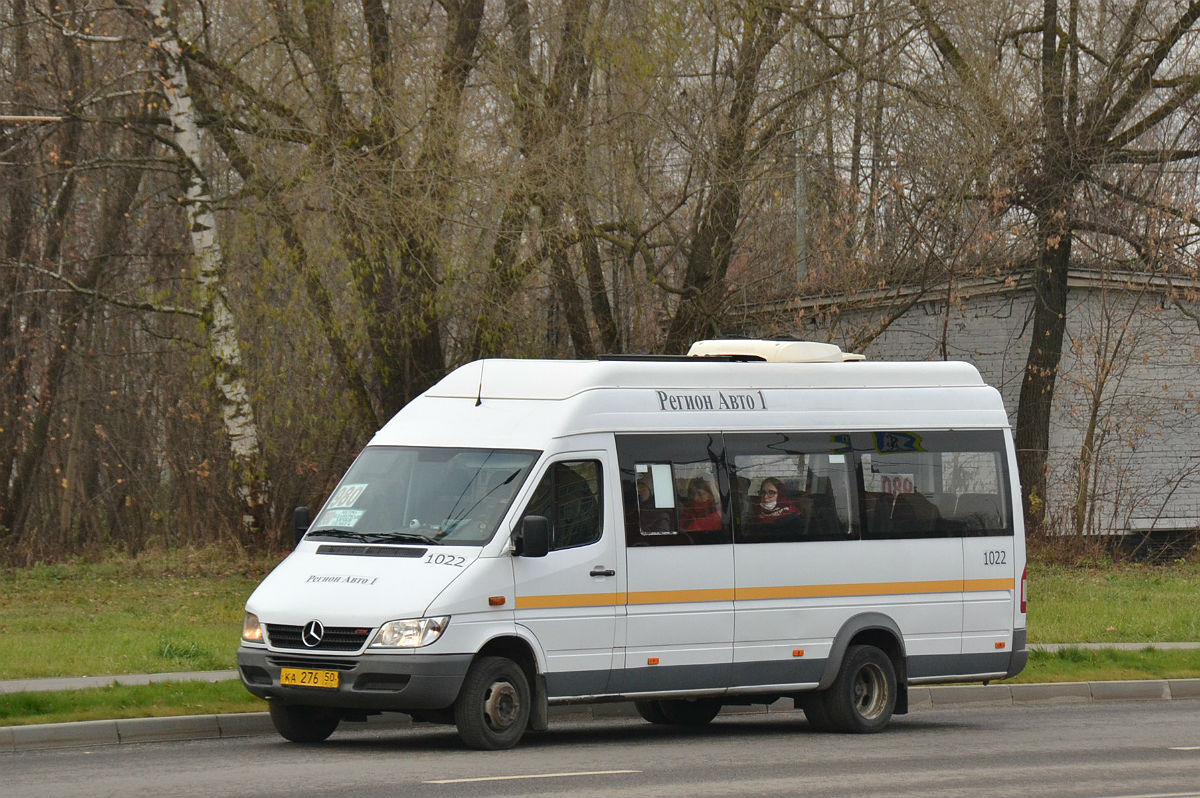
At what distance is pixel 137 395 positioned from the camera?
31750 millimetres

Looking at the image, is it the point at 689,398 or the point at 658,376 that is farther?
the point at 689,398

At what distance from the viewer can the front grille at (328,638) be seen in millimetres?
10922

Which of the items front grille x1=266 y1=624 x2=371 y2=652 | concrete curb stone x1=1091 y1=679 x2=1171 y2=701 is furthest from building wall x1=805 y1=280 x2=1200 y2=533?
front grille x1=266 y1=624 x2=371 y2=652

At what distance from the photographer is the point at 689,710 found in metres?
13.9

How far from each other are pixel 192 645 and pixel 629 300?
10.4 m

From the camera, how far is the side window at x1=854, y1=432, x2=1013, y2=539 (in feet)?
44.6

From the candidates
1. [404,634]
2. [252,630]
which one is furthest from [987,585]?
[252,630]

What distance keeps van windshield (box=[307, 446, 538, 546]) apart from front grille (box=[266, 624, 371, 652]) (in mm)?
826

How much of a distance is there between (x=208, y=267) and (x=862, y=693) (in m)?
12.8

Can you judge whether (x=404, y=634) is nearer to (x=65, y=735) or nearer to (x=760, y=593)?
(x=65, y=735)

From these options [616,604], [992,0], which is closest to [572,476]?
[616,604]

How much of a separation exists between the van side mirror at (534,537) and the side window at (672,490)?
97cm

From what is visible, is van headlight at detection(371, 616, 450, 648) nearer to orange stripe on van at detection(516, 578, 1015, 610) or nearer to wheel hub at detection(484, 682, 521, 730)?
wheel hub at detection(484, 682, 521, 730)

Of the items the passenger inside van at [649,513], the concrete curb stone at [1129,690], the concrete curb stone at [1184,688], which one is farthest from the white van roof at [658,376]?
the concrete curb stone at [1184,688]
